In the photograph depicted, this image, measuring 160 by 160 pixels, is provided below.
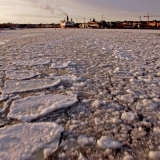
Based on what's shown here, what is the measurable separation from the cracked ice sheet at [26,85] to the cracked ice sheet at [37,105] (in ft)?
1.15

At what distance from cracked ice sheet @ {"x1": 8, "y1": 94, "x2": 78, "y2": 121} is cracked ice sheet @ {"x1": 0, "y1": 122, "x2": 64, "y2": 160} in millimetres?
181

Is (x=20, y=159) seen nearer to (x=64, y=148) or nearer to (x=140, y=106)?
(x=64, y=148)

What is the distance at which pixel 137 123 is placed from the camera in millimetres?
1471

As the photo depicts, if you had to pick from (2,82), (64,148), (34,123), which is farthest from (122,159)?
(2,82)

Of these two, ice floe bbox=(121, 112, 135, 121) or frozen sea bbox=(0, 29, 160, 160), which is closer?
frozen sea bbox=(0, 29, 160, 160)

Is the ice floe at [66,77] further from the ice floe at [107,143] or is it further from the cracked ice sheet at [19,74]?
the ice floe at [107,143]

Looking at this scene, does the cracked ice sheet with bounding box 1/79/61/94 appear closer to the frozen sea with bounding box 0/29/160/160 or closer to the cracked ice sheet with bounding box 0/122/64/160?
the frozen sea with bounding box 0/29/160/160

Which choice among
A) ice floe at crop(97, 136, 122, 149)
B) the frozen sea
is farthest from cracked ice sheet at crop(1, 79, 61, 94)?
ice floe at crop(97, 136, 122, 149)

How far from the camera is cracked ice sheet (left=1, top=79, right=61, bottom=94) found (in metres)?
2.22

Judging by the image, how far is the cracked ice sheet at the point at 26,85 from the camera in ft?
7.29

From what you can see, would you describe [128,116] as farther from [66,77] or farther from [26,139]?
[66,77]

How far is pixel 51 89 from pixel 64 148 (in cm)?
119

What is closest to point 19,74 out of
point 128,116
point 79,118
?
point 79,118

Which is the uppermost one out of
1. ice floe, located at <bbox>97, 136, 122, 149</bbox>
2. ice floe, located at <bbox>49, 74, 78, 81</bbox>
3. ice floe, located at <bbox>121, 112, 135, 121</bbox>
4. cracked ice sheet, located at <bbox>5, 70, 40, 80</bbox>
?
cracked ice sheet, located at <bbox>5, 70, 40, 80</bbox>
